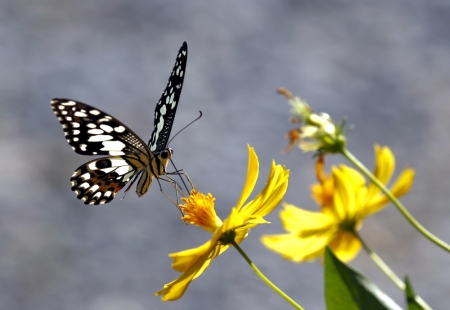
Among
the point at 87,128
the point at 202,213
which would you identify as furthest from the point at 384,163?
the point at 87,128

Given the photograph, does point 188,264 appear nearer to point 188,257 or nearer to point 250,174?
point 188,257

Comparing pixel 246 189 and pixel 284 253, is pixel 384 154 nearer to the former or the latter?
pixel 284 253

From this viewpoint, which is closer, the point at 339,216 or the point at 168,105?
the point at 339,216

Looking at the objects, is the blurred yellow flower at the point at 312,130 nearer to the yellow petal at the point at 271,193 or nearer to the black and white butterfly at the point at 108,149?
the yellow petal at the point at 271,193

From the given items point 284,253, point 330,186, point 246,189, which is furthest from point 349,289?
point 246,189

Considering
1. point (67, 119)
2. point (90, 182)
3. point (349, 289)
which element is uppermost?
point (67, 119)

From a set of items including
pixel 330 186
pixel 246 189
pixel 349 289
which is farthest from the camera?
pixel 246 189
